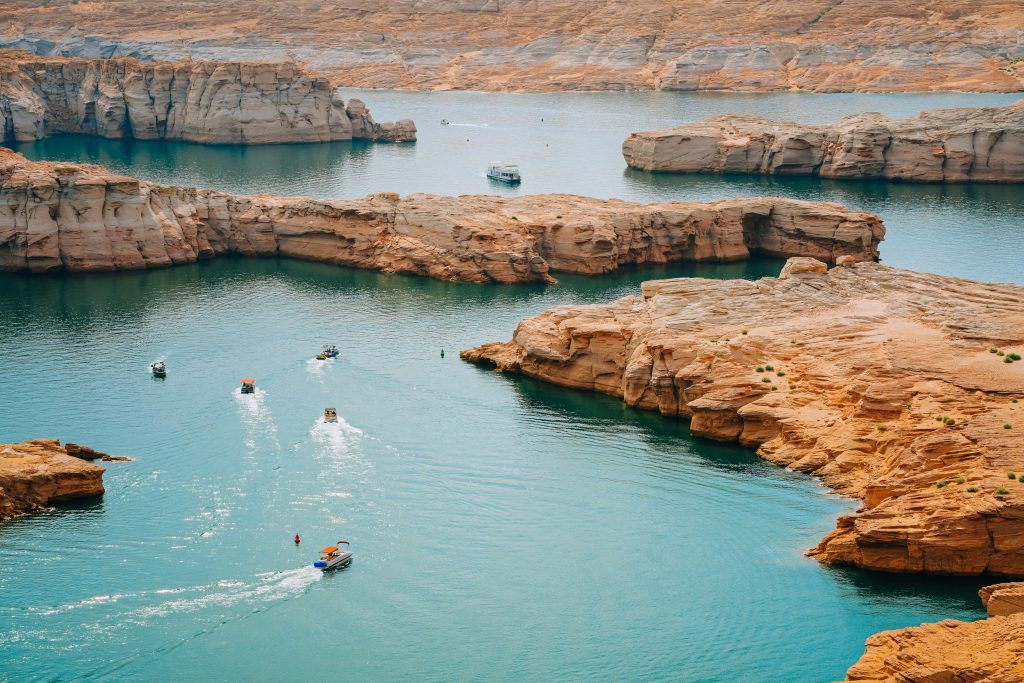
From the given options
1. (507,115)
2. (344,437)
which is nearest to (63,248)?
(344,437)

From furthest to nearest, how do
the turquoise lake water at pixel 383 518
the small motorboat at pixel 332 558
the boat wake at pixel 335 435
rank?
the boat wake at pixel 335 435
the small motorboat at pixel 332 558
the turquoise lake water at pixel 383 518

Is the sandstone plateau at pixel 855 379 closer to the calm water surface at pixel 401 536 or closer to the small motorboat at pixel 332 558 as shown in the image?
the calm water surface at pixel 401 536

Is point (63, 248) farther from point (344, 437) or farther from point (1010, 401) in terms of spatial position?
point (1010, 401)

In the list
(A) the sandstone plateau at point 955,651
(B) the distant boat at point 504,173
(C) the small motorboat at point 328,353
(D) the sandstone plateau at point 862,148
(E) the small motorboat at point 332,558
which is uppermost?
(D) the sandstone plateau at point 862,148

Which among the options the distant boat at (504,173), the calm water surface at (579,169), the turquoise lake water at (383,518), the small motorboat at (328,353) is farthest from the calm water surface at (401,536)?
the distant boat at (504,173)

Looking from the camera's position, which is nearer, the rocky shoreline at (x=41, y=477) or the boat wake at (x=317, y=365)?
the rocky shoreline at (x=41, y=477)

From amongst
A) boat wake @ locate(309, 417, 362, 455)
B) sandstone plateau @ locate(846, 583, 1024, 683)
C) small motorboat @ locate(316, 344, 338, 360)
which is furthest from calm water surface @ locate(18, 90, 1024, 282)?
sandstone plateau @ locate(846, 583, 1024, 683)

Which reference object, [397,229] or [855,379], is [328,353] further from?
[855,379]

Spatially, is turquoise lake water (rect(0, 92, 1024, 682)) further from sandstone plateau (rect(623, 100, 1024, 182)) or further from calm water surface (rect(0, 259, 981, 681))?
sandstone plateau (rect(623, 100, 1024, 182))
